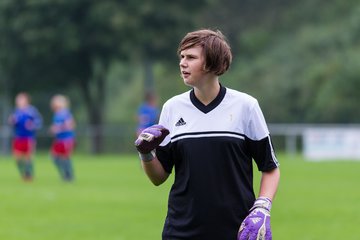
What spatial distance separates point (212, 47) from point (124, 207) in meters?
10.6

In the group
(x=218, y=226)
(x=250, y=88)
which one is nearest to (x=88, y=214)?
(x=218, y=226)

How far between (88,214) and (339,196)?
17.1 feet

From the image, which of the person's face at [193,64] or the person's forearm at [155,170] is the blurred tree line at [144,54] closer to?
the person's forearm at [155,170]

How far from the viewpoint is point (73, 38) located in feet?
149

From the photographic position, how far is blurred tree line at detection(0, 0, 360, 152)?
4550cm

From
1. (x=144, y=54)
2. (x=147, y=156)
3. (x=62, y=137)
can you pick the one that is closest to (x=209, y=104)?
(x=147, y=156)

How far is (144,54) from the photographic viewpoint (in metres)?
48.4

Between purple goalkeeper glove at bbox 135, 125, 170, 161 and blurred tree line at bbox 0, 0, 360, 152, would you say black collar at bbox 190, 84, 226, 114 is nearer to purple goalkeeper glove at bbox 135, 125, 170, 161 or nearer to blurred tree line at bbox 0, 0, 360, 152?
purple goalkeeper glove at bbox 135, 125, 170, 161

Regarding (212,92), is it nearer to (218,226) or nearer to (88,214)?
(218,226)

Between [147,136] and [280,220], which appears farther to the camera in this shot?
[280,220]

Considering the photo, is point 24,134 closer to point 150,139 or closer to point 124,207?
point 124,207

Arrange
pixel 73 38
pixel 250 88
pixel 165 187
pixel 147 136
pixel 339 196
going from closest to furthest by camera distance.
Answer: pixel 147 136, pixel 339 196, pixel 165 187, pixel 73 38, pixel 250 88

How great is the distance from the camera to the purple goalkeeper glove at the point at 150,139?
527 centimetres

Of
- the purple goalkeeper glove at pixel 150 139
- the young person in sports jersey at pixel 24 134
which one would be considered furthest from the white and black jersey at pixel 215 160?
the young person in sports jersey at pixel 24 134
